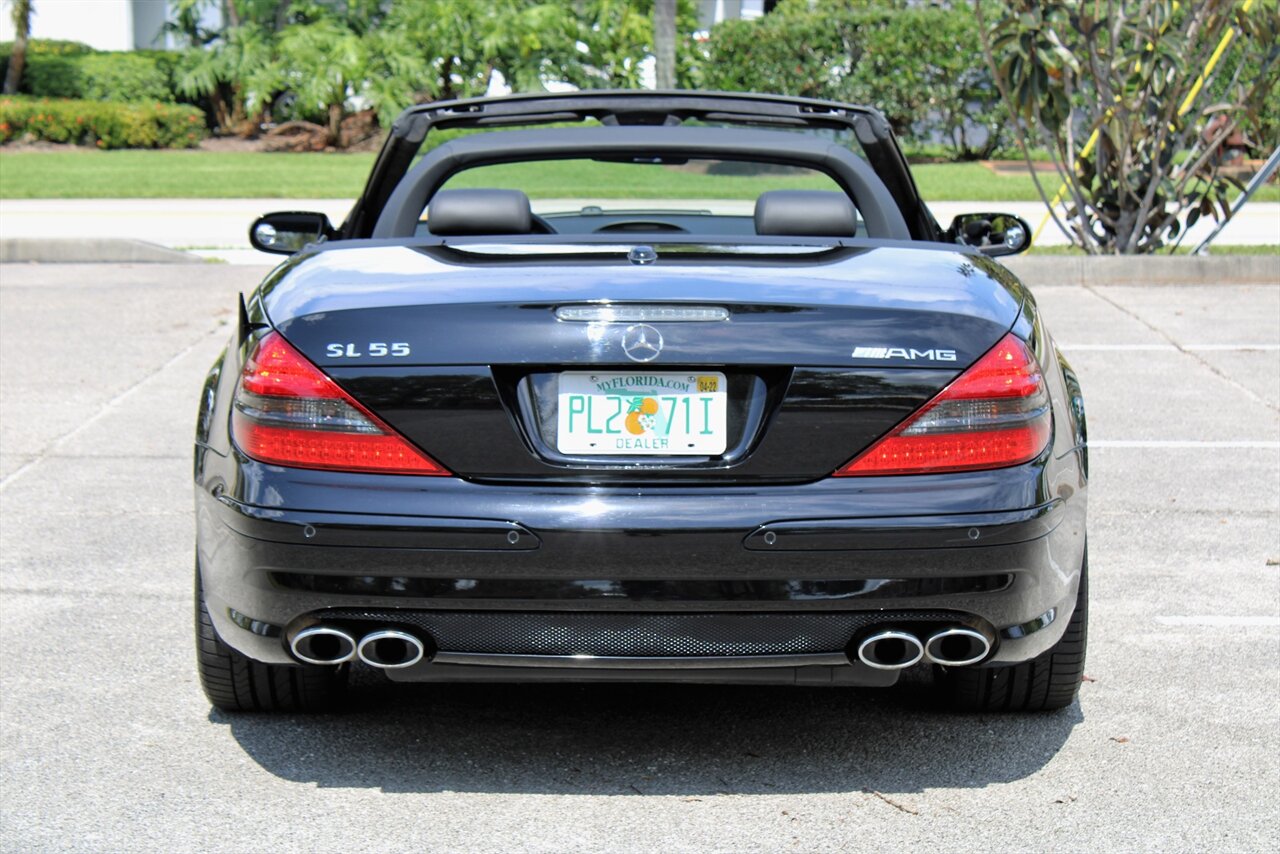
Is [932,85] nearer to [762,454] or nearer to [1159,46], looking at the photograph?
[1159,46]

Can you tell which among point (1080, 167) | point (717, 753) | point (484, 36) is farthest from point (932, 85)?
point (717, 753)

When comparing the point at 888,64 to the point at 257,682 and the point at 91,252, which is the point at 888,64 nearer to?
the point at 91,252

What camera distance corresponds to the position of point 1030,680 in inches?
167

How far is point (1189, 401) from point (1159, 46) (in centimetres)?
450

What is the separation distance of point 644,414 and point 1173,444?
4764 mm

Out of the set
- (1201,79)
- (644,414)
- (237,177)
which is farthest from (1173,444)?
(237,177)

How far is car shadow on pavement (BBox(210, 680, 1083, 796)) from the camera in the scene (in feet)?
12.9

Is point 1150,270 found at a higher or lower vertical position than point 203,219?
higher

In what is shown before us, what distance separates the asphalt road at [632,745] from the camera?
3652mm

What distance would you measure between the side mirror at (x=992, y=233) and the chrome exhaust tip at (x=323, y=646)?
2.44m

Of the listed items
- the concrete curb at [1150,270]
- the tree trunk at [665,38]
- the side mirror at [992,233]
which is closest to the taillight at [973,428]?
the side mirror at [992,233]

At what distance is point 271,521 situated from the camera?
356 centimetres

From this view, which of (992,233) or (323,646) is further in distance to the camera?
(992,233)

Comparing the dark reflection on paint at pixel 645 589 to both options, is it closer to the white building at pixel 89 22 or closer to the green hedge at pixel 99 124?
the green hedge at pixel 99 124
